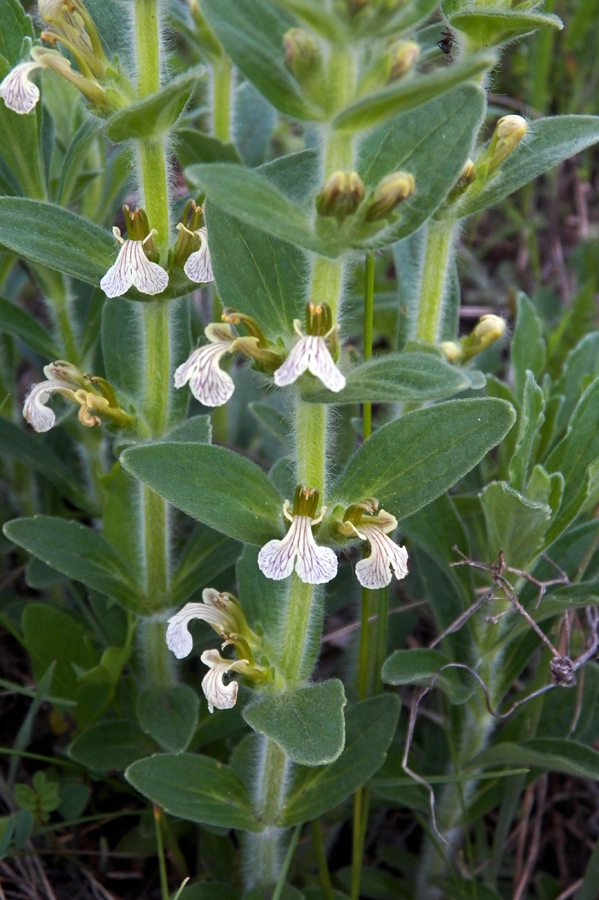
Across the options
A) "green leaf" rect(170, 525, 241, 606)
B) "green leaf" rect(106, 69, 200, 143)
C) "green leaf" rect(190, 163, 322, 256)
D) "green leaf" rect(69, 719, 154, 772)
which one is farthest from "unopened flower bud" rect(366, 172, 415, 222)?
"green leaf" rect(69, 719, 154, 772)

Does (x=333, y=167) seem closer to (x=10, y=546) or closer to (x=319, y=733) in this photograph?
(x=319, y=733)

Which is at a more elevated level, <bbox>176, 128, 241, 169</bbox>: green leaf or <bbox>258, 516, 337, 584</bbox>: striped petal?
<bbox>176, 128, 241, 169</bbox>: green leaf

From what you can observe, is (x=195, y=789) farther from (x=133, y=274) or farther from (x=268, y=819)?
(x=133, y=274)

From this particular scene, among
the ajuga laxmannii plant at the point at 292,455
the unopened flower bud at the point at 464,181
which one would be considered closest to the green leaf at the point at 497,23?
the ajuga laxmannii plant at the point at 292,455

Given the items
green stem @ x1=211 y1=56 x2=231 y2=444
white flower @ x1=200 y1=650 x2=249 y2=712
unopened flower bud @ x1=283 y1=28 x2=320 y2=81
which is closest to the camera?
unopened flower bud @ x1=283 y1=28 x2=320 y2=81

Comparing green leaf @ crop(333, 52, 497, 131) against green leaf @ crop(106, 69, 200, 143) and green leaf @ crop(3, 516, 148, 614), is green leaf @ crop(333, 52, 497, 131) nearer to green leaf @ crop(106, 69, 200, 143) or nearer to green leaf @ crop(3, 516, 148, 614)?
green leaf @ crop(106, 69, 200, 143)

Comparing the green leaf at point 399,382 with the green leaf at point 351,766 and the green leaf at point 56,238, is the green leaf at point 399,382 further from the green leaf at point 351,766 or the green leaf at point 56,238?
the green leaf at point 351,766

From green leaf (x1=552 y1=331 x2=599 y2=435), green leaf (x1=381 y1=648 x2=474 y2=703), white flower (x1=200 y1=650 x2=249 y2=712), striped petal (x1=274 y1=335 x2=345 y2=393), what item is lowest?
green leaf (x1=381 y1=648 x2=474 y2=703)
